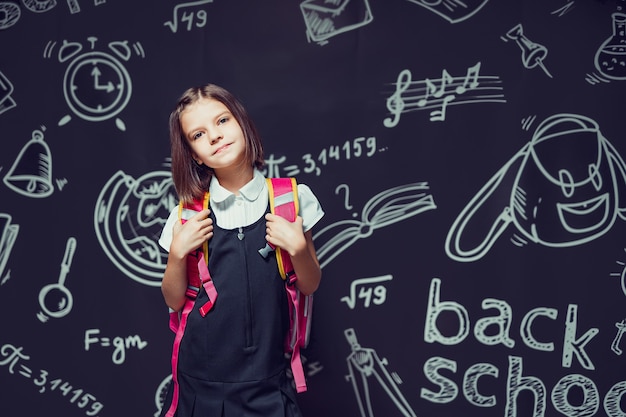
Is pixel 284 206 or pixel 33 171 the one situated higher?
pixel 33 171

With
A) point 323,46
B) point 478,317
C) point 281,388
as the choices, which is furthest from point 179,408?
point 323,46

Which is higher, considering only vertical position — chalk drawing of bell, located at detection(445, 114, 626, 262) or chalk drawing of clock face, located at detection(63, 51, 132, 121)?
chalk drawing of clock face, located at detection(63, 51, 132, 121)

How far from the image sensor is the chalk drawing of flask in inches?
64.2

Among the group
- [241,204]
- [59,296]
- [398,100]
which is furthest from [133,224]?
[398,100]

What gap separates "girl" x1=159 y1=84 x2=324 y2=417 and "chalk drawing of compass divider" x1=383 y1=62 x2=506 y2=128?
1.87ft

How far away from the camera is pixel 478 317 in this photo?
1.68 m

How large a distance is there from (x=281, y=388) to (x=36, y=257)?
1000mm

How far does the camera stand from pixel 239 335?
1.23 m

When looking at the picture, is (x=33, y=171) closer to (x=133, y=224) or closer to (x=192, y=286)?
Answer: (x=133, y=224)

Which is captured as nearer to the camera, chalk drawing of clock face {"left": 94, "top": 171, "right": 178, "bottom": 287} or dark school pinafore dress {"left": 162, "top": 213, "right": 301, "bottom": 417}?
dark school pinafore dress {"left": 162, "top": 213, "right": 301, "bottom": 417}

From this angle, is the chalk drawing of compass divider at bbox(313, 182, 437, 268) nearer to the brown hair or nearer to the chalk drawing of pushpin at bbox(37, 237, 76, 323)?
the brown hair

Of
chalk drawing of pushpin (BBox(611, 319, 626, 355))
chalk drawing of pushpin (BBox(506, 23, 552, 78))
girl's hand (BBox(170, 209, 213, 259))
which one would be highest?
chalk drawing of pushpin (BBox(506, 23, 552, 78))

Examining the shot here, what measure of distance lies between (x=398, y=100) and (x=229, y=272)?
0.81 metres

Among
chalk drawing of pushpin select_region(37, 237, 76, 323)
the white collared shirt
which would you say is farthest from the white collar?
chalk drawing of pushpin select_region(37, 237, 76, 323)
